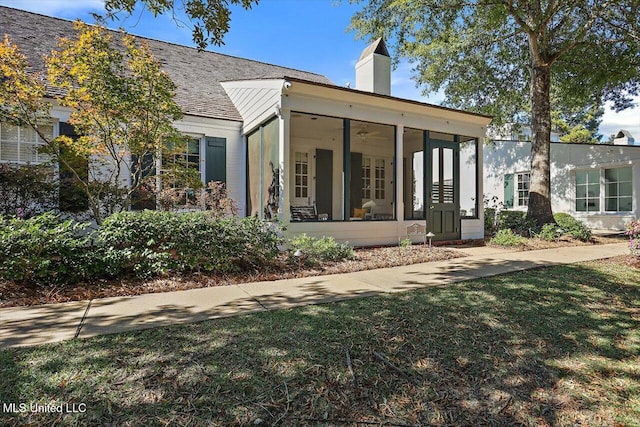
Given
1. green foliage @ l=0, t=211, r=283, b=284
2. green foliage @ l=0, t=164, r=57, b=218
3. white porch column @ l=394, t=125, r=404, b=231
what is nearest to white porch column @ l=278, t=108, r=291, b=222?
green foliage @ l=0, t=211, r=283, b=284

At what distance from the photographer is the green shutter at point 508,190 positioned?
16641 millimetres

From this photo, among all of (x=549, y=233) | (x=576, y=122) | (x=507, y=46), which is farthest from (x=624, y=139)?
(x=576, y=122)

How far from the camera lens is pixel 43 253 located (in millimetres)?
4484

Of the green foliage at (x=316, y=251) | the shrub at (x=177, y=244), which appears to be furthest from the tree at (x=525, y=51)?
the shrub at (x=177, y=244)

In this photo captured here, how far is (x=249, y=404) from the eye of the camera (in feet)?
6.86

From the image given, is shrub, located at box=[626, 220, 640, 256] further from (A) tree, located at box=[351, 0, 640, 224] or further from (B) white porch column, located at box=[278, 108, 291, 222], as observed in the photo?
(B) white porch column, located at box=[278, 108, 291, 222]

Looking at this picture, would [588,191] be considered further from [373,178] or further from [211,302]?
[211,302]

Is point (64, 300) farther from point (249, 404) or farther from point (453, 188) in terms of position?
point (453, 188)

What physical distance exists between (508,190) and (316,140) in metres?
10.9

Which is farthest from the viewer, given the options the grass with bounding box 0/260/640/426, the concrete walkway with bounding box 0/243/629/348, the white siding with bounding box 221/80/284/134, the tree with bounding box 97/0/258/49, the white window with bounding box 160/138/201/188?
the white siding with bounding box 221/80/284/134

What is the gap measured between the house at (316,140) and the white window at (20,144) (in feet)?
0.29

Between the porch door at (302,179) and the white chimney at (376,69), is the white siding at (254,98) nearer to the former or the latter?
the porch door at (302,179)

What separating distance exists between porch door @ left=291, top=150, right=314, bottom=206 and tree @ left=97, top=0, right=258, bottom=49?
7090mm

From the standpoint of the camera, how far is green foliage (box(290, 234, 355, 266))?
20.4 ft
